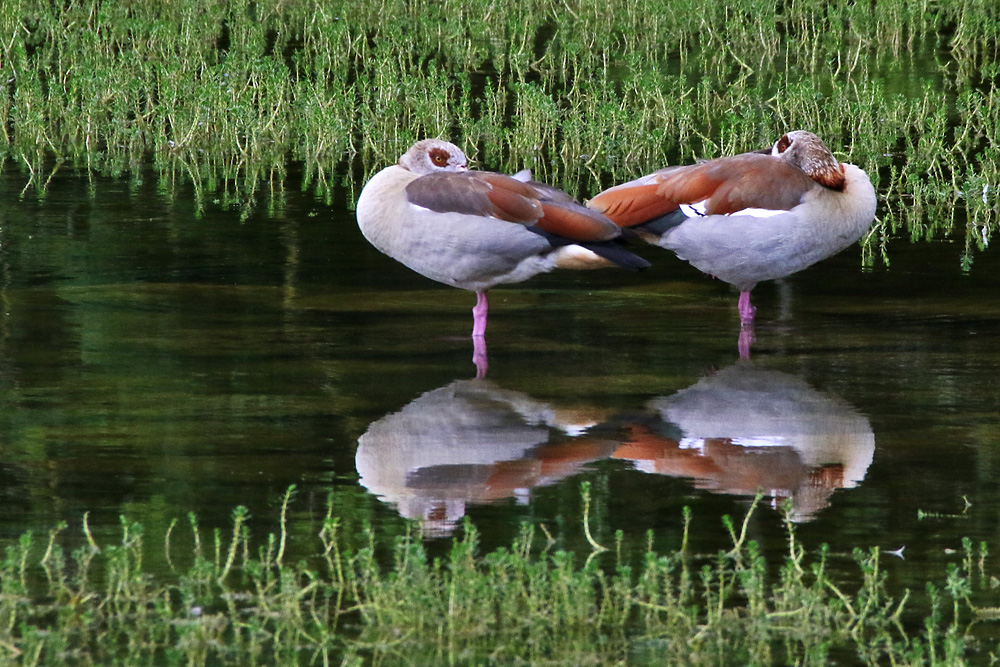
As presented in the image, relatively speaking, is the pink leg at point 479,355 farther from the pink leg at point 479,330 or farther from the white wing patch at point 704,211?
the white wing patch at point 704,211

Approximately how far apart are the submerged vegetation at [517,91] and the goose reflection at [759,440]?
150 inches

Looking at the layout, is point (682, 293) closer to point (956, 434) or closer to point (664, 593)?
point (956, 434)

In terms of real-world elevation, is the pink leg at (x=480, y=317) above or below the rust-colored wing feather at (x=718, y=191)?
below

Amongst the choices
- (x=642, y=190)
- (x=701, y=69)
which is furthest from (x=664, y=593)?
(x=701, y=69)

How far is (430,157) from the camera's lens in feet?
Answer: 29.2

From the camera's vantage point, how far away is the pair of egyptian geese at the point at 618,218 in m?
8.36

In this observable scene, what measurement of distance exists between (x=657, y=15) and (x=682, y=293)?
9.64 metres

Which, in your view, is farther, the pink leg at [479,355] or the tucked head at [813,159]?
the tucked head at [813,159]

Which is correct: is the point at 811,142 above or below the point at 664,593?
above

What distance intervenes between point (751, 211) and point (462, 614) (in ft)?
13.9

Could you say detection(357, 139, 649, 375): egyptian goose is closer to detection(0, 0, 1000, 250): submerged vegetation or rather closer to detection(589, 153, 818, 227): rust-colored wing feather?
detection(589, 153, 818, 227): rust-colored wing feather


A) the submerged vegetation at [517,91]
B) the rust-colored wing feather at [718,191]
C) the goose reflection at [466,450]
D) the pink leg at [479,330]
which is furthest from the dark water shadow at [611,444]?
the submerged vegetation at [517,91]

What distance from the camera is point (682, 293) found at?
968 cm

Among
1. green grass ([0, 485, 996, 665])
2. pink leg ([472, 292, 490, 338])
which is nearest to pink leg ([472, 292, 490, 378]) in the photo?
pink leg ([472, 292, 490, 338])
